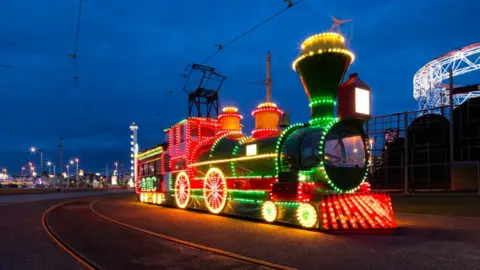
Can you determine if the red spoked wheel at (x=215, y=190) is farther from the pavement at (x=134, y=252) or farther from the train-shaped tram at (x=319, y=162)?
the pavement at (x=134, y=252)

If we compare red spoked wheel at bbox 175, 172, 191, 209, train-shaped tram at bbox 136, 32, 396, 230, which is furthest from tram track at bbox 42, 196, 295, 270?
red spoked wheel at bbox 175, 172, 191, 209

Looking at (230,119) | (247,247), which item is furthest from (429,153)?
(247,247)

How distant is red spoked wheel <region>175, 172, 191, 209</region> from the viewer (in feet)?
58.6

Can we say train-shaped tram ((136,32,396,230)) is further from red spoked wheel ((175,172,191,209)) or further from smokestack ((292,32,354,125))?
red spoked wheel ((175,172,191,209))

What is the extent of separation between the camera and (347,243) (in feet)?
27.8

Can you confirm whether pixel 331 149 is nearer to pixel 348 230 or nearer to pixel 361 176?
pixel 361 176

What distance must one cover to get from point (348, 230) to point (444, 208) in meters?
8.00

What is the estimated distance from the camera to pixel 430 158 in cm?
Answer: 2558

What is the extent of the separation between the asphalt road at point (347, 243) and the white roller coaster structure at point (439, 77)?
30.3m

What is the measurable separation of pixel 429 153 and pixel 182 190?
17130mm

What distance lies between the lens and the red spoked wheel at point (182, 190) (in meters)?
17.9

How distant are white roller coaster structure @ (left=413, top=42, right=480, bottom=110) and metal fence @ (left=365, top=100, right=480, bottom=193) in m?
12.1

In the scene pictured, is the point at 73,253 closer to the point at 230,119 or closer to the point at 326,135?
the point at 326,135

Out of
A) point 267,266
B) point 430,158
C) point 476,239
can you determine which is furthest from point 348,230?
point 430,158
